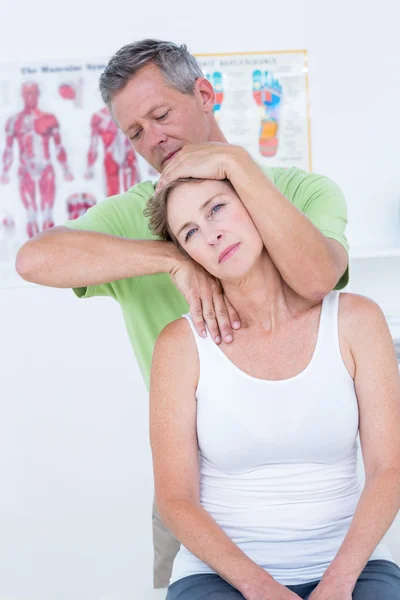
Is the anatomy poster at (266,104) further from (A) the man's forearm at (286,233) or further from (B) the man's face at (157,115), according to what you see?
(A) the man's forearm at (286,233)

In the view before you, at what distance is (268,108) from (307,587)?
2.12 metres

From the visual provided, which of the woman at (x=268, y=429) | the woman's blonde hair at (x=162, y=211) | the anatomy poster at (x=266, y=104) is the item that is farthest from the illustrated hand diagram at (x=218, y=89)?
the woman at (x=268, y=429)

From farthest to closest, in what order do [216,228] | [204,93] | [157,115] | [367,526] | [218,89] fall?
1. [218,89]
2. [204,93]
3. [157,115]
4. [216,228]
5. [367,526]

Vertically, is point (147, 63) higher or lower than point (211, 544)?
higher

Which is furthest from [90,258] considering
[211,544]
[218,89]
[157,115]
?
[218,89]

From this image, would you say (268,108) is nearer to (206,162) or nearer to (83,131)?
(83,131)

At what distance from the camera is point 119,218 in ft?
6.63

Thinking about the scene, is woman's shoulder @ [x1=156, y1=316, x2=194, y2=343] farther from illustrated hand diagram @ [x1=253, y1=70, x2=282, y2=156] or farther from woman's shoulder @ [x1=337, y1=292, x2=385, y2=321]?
illustrated hand diagram @ [x1=253, y1=70, x2=282, y2=156]

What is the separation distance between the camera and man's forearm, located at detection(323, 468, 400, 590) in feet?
4.83

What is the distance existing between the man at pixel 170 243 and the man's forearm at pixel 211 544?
36 centimetres

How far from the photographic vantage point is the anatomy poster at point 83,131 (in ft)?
10.5

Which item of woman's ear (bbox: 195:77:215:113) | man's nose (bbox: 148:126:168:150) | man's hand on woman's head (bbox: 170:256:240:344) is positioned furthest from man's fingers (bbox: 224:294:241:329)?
woman's ear (bbox: 195:77:215:113)

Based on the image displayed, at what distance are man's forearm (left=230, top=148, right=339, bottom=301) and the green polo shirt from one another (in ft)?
1.10

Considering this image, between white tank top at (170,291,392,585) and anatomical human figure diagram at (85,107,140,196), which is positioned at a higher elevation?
anatomical human figure diagram at (85,107,140,196)
